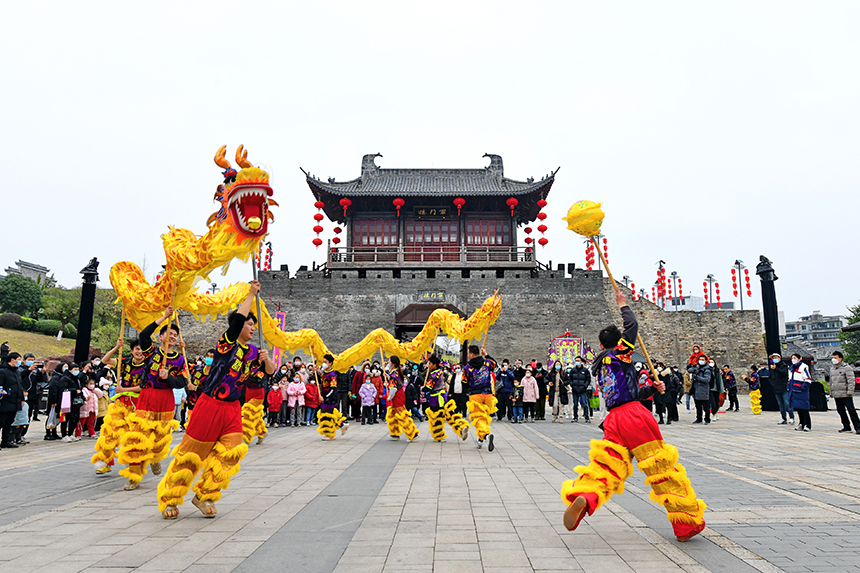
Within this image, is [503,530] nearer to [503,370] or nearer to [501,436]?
[501,436]

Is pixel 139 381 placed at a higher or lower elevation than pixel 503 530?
higher

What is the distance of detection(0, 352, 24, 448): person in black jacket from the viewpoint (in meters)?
9.69

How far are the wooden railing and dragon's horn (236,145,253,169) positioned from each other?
84.4 feet

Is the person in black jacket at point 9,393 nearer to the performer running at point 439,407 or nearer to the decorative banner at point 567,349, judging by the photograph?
the performer running at point 439,407

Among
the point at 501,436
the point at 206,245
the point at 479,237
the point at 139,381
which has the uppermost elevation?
the point at 479,237

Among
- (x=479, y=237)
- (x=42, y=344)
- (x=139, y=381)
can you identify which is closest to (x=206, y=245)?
(x=139, y=381)

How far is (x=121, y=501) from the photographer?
547 centimetres

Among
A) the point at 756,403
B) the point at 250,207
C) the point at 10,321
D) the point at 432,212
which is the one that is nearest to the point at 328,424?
the point at 250,207

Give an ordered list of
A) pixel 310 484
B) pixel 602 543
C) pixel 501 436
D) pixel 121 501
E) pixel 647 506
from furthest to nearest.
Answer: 1. pixel 501 436
2. pixel 310 484
3. pixel 121 501
4. pixel 647 506
5. pixel 602 543

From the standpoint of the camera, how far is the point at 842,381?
36.3 ft

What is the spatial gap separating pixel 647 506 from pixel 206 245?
209 inches

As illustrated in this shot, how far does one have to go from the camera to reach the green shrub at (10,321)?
3170 centimetres

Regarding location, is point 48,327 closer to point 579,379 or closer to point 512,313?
point 512,313

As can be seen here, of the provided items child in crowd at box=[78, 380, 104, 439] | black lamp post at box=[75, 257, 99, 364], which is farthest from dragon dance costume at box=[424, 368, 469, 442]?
black lamp post at box=[75, 257, 99, 364]
